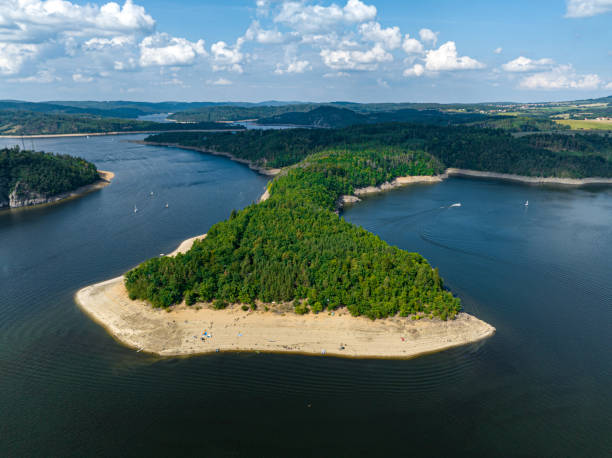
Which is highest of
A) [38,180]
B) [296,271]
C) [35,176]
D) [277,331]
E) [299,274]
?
[35,176]

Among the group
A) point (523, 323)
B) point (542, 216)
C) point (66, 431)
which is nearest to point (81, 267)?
point (66, 431)

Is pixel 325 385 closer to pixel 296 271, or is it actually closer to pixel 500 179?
pixel 296 271

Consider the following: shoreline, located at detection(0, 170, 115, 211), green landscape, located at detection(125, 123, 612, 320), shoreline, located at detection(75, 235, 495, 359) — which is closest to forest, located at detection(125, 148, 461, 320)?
green landscape, located at detection(125, 123, 612, 320)

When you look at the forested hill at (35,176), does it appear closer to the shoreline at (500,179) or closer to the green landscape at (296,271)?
the green landscape at (296,271)

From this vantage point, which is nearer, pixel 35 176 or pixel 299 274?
pixel 299 274

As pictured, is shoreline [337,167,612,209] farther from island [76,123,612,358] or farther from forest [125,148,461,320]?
island [76,123,612,358]

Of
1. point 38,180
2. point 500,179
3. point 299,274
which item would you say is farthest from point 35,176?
point 500,179

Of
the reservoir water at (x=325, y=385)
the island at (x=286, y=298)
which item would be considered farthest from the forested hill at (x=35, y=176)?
the island at (x=286, y=298)
